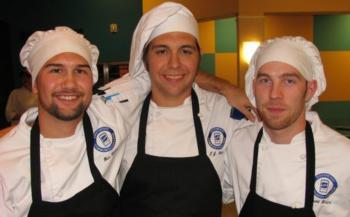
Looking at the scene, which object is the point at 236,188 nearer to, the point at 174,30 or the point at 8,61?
the point at 174,30

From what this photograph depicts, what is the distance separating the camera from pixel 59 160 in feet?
5.55

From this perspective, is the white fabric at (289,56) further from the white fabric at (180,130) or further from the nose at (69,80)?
the nose at (69,80)

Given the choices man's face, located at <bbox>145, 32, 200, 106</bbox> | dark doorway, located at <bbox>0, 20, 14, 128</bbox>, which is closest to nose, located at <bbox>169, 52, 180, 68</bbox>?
man's face, located at <bbox>145, 32, 200, 106</bbox>

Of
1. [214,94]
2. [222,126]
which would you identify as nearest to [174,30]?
[214,94]

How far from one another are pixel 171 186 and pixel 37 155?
657 millimetres

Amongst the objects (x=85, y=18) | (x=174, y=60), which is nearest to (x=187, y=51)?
(x=174, y=60)

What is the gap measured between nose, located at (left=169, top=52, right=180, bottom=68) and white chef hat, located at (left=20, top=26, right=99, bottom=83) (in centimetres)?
41

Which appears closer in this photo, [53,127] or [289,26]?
[53,127]

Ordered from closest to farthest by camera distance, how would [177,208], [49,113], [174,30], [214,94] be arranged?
[49,113] → [177,208] → [174,30] → [214,94]

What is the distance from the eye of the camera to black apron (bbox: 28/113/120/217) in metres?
1.60

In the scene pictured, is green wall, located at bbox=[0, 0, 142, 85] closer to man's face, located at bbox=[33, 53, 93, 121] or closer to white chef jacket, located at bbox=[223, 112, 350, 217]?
man's face, located at bbox=[33, 53, 93, 121]

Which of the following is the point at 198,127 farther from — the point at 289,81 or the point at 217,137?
the point at 289,81

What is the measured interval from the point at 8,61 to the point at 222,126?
21.4ft

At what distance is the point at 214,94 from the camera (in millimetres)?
2080
